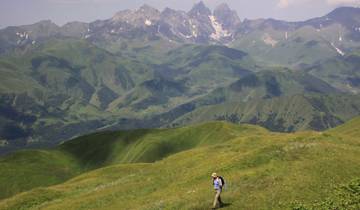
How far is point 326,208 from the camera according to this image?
1332 inches

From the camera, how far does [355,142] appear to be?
85.4 m

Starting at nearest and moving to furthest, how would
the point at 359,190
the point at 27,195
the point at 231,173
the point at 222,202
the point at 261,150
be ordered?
1. the point at 359,190
2. the point at 222,202
3. the point at 231,173
4. the point at 261,150
5. the point at 27,195

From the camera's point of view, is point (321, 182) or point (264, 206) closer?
point (264, 206)

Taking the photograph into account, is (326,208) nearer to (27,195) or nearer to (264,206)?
(264,206)

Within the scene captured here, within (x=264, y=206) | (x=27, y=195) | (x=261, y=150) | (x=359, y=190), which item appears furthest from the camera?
(x=27, y=195)

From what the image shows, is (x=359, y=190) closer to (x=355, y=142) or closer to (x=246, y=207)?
(x=246, y=207)

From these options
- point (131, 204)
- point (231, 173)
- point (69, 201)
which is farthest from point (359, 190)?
point (69, 201)

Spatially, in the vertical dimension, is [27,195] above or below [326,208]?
below

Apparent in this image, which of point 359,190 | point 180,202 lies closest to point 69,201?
point 180,202

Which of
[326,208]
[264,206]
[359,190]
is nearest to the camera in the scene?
[326,208]

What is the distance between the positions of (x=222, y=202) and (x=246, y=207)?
3578 mm

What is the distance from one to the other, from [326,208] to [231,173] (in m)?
28.0

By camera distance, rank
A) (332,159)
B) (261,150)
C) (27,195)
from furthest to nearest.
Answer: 1. (27,195)
2. (261,150)
3. (332,159)

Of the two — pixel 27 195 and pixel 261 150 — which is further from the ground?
pixel 261 150
